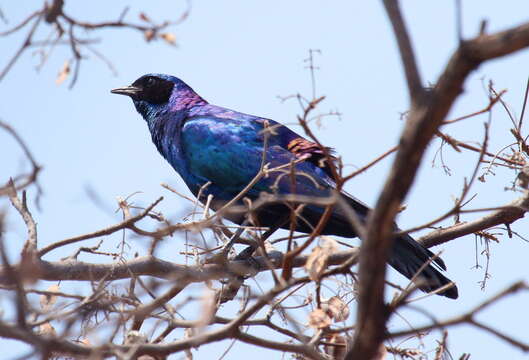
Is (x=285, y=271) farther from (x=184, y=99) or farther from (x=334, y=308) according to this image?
(x=184, y=99)

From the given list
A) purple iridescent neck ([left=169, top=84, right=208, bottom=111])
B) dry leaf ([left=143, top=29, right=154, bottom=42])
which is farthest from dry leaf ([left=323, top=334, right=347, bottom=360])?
purple iridescent neck ([left=169, top=84, right=208, bottom=111])

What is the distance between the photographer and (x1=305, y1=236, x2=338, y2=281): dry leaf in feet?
10.8

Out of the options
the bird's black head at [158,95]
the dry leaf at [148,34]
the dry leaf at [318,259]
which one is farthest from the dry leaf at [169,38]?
the bird's black head at [158,95]

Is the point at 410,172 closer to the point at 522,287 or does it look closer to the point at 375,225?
the point at 375,225

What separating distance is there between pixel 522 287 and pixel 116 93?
551 centimetres

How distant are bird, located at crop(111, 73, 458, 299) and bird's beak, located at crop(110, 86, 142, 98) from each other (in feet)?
0.42

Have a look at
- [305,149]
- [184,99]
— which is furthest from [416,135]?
[184,99]

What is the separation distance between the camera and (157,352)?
3221mm

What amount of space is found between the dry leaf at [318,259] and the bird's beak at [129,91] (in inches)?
170

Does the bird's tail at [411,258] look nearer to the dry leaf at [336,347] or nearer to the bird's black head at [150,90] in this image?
the dry leaf at [336,347]

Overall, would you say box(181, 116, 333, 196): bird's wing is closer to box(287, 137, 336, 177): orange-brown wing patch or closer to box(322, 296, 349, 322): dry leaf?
box(287, 137, 336, 177): orange-brown wing patch

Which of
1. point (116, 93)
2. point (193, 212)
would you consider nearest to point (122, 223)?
point (193, 212)

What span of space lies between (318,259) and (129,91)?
4412 mm

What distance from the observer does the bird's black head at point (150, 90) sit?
7238 mm
